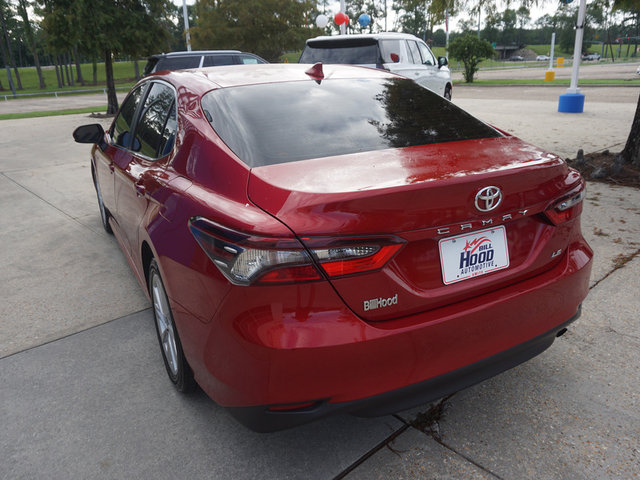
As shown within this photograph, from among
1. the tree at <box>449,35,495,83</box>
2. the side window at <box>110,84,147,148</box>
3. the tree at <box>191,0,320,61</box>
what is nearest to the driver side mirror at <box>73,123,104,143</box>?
the side window at <box>110,84,147,148</box>

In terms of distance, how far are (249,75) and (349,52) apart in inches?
347

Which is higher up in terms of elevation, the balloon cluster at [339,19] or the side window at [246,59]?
the balloon cluster at [339,19]

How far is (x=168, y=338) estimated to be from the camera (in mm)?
2756

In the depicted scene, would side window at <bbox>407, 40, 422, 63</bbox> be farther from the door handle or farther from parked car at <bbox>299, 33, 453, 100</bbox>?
the door handle

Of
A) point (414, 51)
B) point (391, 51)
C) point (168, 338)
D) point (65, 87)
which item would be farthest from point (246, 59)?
point (65, 87)

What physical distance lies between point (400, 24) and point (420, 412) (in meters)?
112

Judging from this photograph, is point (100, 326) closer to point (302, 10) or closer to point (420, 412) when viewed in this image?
Result: point (420, 412)

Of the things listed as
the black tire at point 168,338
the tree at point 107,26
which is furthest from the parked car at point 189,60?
the black tire at point 168,338

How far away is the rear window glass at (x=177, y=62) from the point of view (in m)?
11.3

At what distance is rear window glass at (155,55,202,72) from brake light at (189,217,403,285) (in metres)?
10.5

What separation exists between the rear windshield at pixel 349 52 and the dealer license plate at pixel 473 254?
31.4 ft

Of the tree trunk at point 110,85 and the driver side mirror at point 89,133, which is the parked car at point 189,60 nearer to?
the tree trunk at point 110,85

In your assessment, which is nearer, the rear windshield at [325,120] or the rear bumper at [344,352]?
the rear bumper at [344,352]

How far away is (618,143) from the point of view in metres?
9.03
